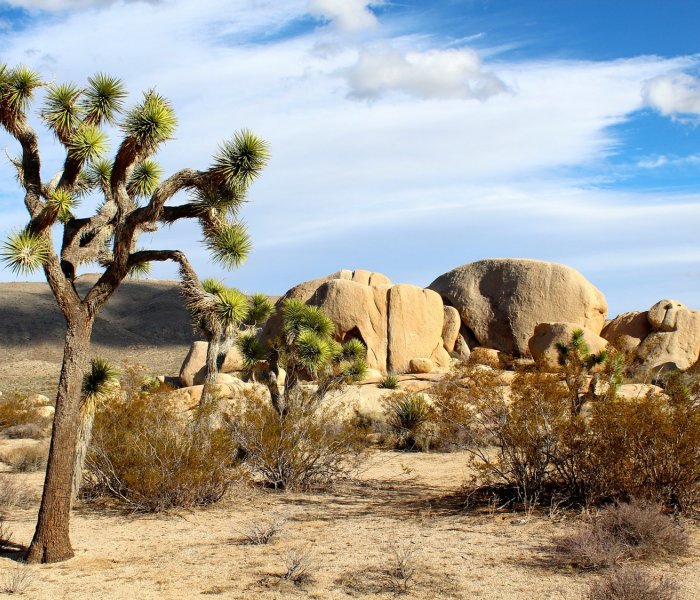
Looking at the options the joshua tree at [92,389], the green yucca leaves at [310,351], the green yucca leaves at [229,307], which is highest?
the green yucca leaves at [229,307]

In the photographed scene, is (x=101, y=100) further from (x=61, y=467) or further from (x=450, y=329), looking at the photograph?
(x=450, y=329)

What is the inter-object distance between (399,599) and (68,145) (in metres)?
6.75

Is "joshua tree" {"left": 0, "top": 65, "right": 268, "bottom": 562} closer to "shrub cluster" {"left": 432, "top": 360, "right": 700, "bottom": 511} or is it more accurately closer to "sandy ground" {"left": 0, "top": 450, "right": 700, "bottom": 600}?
"sandy ground" {"left": 0, "top": 450, "right": 700, "bottom": 600}

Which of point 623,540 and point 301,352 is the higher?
point 301,352

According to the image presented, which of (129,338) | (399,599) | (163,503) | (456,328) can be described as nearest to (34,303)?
(129,338)

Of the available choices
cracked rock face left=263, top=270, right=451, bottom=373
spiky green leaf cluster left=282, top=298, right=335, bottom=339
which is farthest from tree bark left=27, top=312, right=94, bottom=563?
cracked rock face left=263, top=270, right=451, bottom=373

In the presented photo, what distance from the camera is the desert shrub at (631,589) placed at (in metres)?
6.78

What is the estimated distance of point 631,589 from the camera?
681cm

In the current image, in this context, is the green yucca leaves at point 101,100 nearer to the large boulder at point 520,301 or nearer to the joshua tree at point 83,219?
the joshua tree at point 83,219

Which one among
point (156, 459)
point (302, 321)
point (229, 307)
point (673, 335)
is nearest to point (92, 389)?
point (156, 459)

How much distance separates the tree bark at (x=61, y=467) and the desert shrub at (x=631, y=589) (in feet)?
18.7

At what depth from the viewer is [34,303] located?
72.1 m

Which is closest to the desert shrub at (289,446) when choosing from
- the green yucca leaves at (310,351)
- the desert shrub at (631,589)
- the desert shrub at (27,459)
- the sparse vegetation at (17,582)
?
the green yucca leaves at (310,351)

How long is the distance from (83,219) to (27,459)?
8.36 meters
